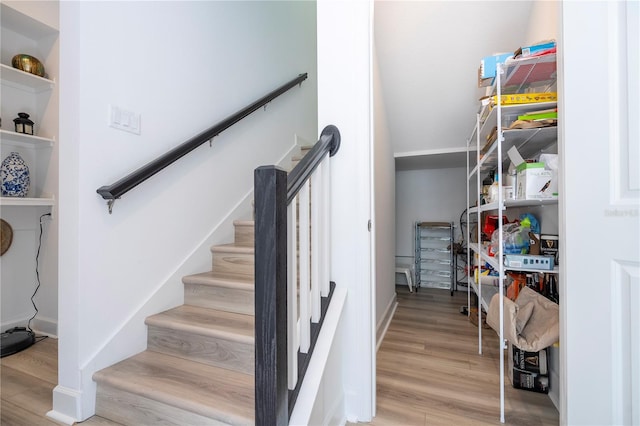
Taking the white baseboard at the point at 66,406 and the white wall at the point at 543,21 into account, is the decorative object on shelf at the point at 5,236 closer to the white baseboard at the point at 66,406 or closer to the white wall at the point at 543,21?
the white baseboard at the point at 66,406

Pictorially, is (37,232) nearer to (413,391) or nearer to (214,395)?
(214,395)

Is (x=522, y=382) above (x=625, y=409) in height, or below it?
below

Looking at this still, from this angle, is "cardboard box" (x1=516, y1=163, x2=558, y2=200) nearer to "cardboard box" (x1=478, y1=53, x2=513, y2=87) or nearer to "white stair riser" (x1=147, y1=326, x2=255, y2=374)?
"cardboard box" (x1=478, y1=53, x2=513, y2=87)

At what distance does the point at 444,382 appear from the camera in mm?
1576

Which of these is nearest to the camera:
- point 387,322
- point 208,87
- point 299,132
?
point 208,87

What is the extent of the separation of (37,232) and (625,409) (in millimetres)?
3338

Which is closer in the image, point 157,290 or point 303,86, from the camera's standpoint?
point 157,290

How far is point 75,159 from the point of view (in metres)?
1.25

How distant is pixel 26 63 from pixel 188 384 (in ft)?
8.00

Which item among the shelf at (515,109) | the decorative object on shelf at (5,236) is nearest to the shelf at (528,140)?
the shelf at (515,109)

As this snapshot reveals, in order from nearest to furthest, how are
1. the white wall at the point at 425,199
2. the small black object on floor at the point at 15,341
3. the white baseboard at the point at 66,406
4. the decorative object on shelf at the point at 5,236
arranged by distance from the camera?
1. the white baseboard at the point at 66,406
2. the small black object on floor at the point at 15,341
3. the decorative object on shelf at the point at 5,236
4. the white wall at the point at 425,199

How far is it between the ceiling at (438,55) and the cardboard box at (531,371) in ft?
6.08

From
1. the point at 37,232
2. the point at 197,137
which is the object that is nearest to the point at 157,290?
the point at 197,137

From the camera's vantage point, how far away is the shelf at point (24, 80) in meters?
1.85
